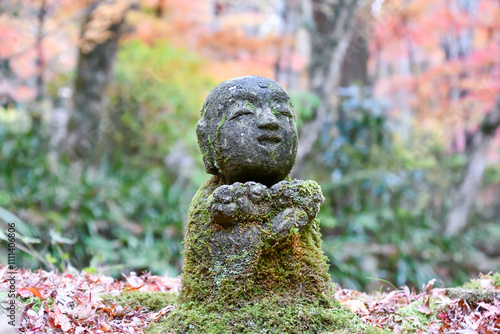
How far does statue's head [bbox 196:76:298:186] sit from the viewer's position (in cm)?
294

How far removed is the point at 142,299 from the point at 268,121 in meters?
1.72

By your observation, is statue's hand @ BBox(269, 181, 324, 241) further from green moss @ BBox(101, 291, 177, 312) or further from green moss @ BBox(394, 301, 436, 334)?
green moss @ BBox(101, 291, 177, 312)

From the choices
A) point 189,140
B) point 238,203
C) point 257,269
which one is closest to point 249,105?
point 238,203

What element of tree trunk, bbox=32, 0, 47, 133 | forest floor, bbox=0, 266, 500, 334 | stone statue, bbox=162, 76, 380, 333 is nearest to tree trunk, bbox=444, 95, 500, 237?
forest floor, bbox=0, 266, 500, 334

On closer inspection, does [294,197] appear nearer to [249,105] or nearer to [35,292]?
[249,105]

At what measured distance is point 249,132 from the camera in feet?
9.65

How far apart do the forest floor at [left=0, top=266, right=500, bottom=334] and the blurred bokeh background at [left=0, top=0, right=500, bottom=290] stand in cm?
331

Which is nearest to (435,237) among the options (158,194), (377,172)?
(377,172)

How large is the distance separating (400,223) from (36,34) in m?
7.92

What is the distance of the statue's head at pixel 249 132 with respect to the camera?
294 centimetres

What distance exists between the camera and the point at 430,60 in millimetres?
15836

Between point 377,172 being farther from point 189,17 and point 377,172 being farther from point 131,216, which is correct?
point 189,17

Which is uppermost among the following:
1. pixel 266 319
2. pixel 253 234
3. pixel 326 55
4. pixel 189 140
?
pixel 326 55

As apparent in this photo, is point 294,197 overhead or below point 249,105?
below
